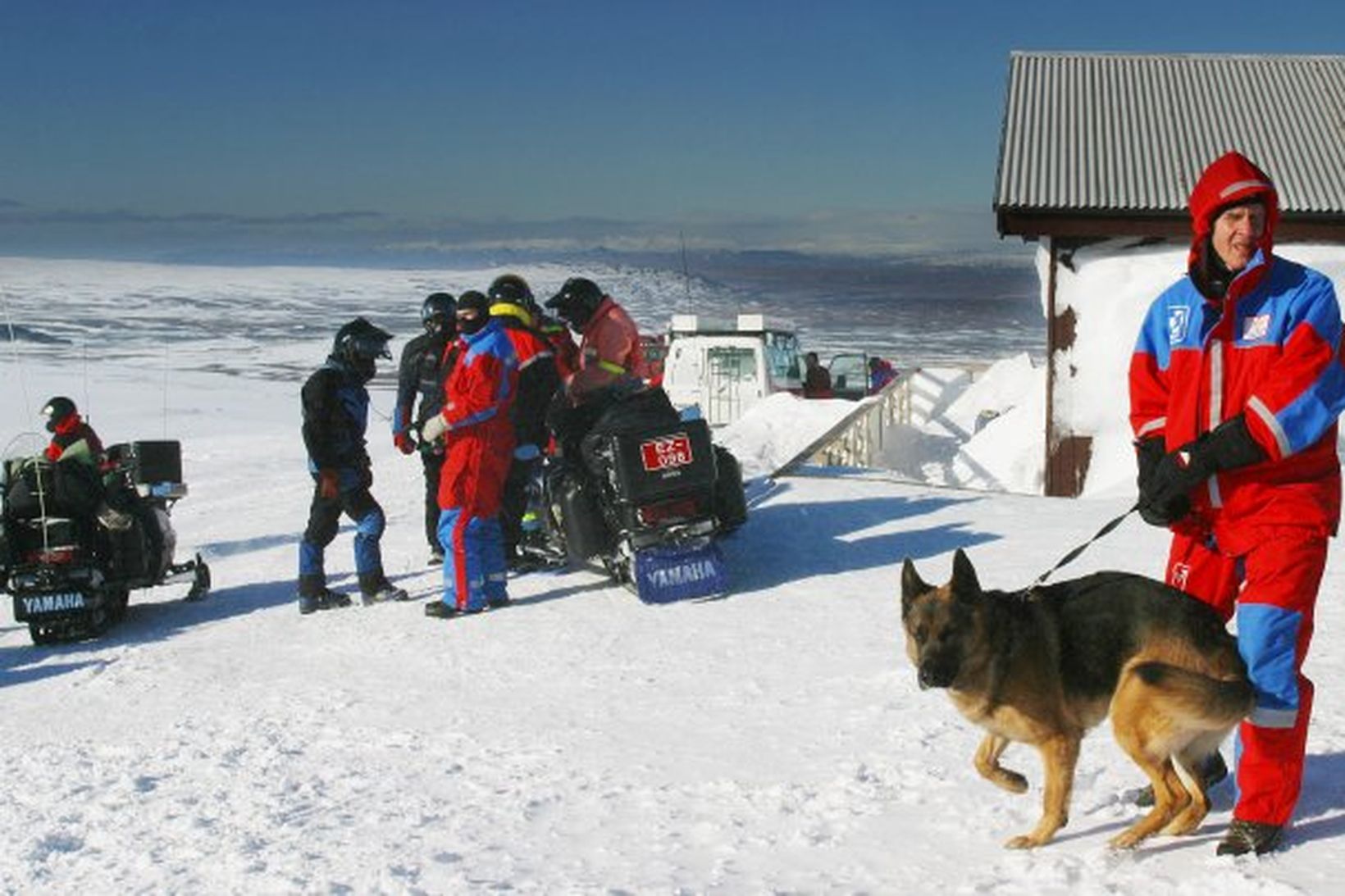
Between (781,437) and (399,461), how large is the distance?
4984mm

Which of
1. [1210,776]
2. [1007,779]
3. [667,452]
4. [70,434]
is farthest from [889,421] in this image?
[1007,779]

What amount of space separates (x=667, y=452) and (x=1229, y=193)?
15.8 feet

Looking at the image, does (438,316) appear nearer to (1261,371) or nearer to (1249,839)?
(1261,371)

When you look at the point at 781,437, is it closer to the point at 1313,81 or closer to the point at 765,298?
the point at 1313,81

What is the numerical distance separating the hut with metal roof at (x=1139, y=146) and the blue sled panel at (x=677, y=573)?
21.7 ft

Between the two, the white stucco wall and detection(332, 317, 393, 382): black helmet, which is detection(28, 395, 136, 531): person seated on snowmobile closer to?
detection(332, 317, 393, 382): black helmet

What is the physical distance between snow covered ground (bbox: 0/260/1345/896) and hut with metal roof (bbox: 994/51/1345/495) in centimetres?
355

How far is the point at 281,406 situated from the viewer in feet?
106

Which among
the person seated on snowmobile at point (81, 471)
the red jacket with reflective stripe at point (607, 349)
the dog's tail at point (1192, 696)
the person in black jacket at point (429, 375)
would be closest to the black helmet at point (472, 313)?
the person in black jacket at point (429, 375)

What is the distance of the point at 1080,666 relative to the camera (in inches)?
151

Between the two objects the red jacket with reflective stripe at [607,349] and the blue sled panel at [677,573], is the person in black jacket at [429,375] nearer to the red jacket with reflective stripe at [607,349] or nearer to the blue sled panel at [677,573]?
the red jacket with reflective stripe at [607,349]

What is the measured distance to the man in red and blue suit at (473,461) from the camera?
26.6ft

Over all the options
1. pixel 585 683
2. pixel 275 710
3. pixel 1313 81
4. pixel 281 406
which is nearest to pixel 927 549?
pixel 585 683

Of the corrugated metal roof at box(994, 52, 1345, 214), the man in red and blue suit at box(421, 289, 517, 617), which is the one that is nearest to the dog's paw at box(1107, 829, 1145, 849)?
the man in red and blue suit at box(421, 289, 517, 617)
